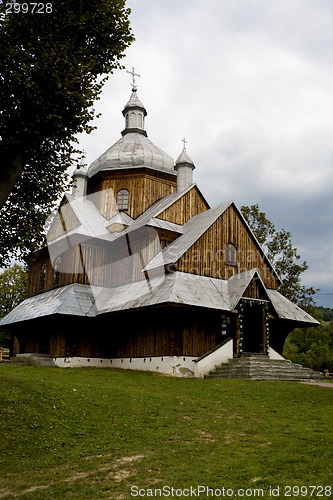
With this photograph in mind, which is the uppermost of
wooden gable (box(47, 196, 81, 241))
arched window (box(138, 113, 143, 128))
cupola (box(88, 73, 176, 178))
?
arched window (box(138, 113, 143, 128))

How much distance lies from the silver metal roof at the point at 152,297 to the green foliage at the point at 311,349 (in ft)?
63.9

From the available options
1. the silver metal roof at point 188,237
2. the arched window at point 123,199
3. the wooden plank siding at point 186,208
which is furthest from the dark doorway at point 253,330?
the arched window at point 123,199

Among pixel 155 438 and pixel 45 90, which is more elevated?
pixel 45 90

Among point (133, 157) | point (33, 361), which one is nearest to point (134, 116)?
point (133, 157)

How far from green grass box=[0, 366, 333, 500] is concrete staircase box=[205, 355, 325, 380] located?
102 inches

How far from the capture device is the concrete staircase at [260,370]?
17.1 metres

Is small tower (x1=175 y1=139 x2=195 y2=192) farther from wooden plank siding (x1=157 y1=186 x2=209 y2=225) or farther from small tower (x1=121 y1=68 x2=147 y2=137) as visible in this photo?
small tower (x1=121 y1=68 x2=147 y2=137)

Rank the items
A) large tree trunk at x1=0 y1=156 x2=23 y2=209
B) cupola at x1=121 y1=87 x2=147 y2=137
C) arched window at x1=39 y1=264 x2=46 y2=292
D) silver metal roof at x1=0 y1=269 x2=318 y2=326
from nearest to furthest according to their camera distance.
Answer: large tree trunk at x1=0 y1=156 x2=23 y2=209 → silver metal roof at x1=0 y1=269 x2=318 y2=326 → arched window at x1=39 y1=264 x2=46 y2=292 → cupola at x1=121 y1=87 x2=147 y2=137

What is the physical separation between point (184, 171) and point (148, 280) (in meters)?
7.79

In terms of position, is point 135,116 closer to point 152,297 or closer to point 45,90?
point 152,297

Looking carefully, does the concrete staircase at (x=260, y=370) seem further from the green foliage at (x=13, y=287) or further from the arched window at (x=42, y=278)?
the green foliage at (x=13, y=287)

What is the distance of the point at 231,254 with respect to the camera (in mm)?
23062

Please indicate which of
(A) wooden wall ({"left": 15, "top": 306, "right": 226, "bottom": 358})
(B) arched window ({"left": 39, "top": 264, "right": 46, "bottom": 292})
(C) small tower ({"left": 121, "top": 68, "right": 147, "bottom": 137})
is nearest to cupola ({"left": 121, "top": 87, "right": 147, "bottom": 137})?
(C) small tower ({"left": 121, "top": 68, "right": 147, "bottom": 137})

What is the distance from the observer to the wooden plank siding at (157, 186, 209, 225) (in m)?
24.1
